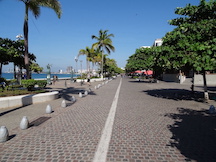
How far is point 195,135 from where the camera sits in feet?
16.7

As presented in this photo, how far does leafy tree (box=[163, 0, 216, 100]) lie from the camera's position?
8406 millimetres

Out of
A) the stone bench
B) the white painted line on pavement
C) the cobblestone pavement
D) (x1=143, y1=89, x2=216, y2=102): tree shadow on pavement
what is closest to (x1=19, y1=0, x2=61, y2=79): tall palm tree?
the stone bench

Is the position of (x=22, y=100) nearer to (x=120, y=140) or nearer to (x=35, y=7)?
(x=120, y=140)

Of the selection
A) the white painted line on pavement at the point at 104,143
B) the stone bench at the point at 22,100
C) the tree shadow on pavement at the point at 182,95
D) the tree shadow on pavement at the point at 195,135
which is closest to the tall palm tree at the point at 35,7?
the stone bench at the point at 22,100

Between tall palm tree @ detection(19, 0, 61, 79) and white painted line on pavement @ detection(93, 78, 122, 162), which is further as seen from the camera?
tall palm tree @ detection(19, 0, 61, 79)

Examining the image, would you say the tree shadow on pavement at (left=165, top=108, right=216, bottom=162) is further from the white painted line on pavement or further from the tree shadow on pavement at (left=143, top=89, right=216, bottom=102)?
the tree shadow on pavement at (left=143, top=89, right=216, bottom=102)

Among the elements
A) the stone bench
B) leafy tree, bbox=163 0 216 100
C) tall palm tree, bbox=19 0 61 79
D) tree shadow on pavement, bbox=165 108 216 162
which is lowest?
tree shadow on pavement, bbox=165 108 216 162

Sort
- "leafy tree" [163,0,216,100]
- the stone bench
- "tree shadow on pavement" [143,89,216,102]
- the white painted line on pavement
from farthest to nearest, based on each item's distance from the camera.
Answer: "tree shadow on pavement" [143,89,216,102], the stone bench, "leafy tree" [163,0,216,100], the white painted line on pavement

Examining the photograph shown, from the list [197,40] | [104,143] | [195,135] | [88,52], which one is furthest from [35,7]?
[88,52]

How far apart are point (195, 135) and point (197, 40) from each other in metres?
6.59

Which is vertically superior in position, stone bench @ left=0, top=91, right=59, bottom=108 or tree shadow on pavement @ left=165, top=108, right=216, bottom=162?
stone bench @ left=0, top=91, right=59, bottom=108

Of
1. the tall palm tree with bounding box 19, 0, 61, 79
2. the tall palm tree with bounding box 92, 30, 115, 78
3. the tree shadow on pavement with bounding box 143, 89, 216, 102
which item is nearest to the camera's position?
the tree shadow on pavement with bounding box 143, 89, 216, 102

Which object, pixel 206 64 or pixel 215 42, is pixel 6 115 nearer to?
pixel 206 64

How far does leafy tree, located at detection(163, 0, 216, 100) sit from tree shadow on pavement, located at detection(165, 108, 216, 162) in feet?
9.48
